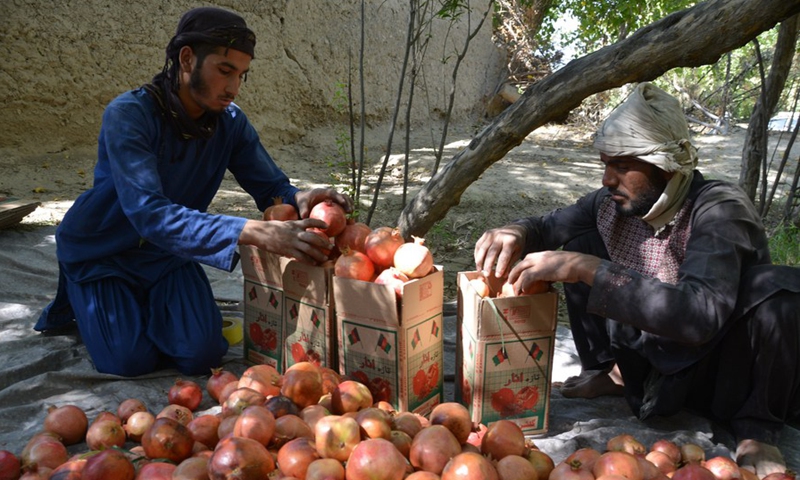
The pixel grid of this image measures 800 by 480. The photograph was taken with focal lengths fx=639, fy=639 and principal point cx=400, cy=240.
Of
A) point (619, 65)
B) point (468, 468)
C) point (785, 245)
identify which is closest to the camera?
point (468, 468)

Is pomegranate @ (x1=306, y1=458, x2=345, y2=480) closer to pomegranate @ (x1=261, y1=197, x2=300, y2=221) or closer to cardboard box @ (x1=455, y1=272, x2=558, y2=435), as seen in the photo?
cardboard box @ (x1=455, y1=272, x2=558, y2=435)

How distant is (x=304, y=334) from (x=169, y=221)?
726mm

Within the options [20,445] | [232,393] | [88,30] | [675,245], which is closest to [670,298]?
[675,245]

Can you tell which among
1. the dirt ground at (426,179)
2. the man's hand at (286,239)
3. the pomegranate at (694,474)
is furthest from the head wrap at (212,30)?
the pomegranate at (694,474)

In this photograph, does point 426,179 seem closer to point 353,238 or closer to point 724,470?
point 353,238

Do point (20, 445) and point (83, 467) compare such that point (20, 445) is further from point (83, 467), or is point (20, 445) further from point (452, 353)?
point (452, 353)

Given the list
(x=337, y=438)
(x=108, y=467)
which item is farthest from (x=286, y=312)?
(x=108, y=467)

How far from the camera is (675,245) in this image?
2.55 meters

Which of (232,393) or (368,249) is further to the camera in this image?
(368,249)

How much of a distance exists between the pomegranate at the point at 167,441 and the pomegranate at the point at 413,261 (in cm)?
94

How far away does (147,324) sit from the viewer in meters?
3.04

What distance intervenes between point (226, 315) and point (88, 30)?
4.32 m

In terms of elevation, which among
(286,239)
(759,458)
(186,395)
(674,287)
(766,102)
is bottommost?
(759,458)

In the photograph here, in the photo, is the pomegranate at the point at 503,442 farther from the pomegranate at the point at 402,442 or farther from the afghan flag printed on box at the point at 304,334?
the afghan flag printed on box at the point at 304,334
